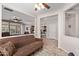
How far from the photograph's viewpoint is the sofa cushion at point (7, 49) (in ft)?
5.60

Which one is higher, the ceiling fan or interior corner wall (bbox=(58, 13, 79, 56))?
the ceiling fan

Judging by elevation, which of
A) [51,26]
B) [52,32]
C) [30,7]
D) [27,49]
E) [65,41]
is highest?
[30,7]

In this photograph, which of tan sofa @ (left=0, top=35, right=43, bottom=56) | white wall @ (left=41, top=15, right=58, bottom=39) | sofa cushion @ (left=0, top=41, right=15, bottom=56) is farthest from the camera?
white wall @ (left=41, top=15, right=58, bottom=39)

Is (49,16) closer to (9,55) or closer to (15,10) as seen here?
(15,10)

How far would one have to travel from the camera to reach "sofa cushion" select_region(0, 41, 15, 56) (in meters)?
1.71

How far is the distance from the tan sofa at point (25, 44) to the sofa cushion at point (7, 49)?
6cm

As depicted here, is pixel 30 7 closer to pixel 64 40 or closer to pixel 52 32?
pixel 52 32

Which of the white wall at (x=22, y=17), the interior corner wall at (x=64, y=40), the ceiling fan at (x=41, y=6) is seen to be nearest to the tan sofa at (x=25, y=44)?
the white wall at (x=22, y=17)

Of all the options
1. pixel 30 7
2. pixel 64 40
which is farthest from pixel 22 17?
pixel 64 40

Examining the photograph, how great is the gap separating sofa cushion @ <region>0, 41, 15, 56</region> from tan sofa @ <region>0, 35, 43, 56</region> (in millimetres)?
56

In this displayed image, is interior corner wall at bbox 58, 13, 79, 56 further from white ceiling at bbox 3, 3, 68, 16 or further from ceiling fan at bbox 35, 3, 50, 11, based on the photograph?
ceiling fan at bbox 35, 3, 50, 11

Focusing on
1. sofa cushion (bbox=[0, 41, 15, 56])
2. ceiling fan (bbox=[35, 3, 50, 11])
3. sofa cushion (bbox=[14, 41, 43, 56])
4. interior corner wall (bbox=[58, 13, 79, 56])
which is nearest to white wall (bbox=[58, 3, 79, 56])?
interior corner wall (bbox=[58, 13, 79, 56])

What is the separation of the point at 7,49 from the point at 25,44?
34cm

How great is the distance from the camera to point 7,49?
5.66ft
